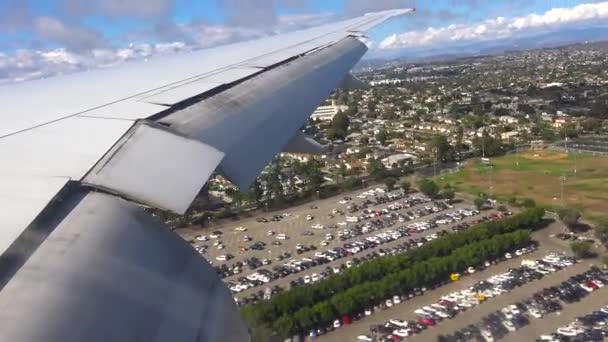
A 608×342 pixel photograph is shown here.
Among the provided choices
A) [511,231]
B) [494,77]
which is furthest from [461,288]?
[494,77]

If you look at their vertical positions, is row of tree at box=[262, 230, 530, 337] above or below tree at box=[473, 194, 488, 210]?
above

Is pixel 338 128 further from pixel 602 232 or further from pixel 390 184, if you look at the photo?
pixel 602 232

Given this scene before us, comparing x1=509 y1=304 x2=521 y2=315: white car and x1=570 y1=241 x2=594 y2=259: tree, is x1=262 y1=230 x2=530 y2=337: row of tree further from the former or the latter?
x1=509 y1=304 x2=521 y2=315: white car

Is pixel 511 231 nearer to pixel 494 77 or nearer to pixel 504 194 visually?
pixel 504 194

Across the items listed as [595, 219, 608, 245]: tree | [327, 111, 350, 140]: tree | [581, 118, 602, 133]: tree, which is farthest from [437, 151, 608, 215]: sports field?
[327, 111, 350, 140]: tree

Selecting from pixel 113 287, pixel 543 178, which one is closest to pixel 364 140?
pixel 543 178

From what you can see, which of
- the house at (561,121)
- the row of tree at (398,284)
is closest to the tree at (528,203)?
the row of tree at (398,284)

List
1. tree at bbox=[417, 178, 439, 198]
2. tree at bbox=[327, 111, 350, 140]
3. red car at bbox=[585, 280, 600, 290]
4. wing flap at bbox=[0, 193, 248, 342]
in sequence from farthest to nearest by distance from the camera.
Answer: tree at bbox=[327, 111, 350, 140] → tree at bbox=[417, 178, 439, 198] → red car at bbox=[585, 280, 600, 290] → wing flap at bbox=[0, 193, 248, 342]
